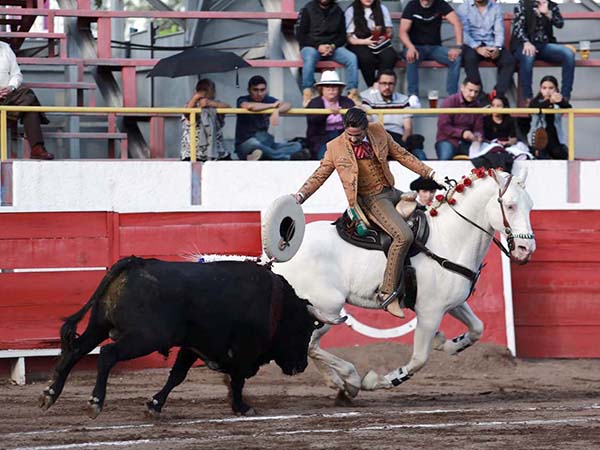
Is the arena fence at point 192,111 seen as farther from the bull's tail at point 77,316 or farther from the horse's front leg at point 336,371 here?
the bull's tail at point 77,316

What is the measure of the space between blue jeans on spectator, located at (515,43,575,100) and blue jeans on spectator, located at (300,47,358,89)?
1809 millimetres

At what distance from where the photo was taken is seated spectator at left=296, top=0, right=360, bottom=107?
547 inches

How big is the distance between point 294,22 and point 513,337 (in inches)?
170

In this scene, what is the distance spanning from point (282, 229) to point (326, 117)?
398 cm

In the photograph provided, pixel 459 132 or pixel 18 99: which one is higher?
pixel 18 99

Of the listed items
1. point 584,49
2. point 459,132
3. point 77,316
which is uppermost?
point 584,49

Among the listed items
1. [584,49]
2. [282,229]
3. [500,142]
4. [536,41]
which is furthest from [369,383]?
[584,49]

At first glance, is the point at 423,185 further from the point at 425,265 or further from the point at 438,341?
the point at 425,265

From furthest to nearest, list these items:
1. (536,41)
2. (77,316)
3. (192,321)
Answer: (536,41) → (192,321) → (77,316)

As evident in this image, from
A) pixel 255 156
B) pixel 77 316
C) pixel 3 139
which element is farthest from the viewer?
pixel 255 156

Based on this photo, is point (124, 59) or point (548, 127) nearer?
point (548, 127)

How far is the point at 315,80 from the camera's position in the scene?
14.3 m

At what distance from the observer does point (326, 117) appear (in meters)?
13.2

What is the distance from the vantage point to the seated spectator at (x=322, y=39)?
13.9m
